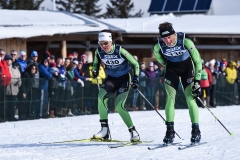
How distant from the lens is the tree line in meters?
62.6

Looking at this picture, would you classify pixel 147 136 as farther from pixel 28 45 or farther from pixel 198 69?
pixel 28 45

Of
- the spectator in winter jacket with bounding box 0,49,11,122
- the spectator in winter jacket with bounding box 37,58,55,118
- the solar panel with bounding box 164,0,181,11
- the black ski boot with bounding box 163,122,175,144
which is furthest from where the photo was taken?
the solar panel with bounding box 164,0,181,11

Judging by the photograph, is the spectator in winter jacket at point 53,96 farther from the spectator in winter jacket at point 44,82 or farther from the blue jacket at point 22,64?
the blue jacket at point 22,64

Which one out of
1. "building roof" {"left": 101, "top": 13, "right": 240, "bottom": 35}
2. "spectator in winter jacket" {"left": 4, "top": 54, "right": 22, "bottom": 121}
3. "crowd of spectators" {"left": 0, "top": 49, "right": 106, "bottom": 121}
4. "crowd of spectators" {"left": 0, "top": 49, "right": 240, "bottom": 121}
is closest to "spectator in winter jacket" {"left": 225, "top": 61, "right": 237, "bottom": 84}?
"crowd of spectators" {"left": 0, "top": 49, "right": 240, "bottom": 121}

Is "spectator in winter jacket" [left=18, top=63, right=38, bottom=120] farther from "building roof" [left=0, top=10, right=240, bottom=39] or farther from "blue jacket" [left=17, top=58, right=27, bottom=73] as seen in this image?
"building roof" [left=0, top=10, right=240, bottom=39]

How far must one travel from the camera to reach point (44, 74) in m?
16.5

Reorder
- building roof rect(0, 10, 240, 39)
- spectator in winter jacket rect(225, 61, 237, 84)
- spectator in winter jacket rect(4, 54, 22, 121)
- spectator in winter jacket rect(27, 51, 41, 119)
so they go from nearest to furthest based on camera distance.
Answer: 1. spectator in winter jacket rect(4, 54, 22, 121)
2. spectator in winter jacket rect(27, 51, 41, 119)
3. building roof rect(0, 10, 240, 39)
4. spectator in winter jacket rect(225, 61, 237, 84)

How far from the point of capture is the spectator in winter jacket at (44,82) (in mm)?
16188

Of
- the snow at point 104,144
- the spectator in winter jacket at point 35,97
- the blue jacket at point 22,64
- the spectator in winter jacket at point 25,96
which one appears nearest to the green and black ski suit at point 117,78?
the snow at point 104,144

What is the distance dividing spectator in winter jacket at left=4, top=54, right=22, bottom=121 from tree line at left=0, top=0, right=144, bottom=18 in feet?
154

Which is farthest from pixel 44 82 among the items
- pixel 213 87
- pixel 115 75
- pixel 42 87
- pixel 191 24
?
pixel 191 24

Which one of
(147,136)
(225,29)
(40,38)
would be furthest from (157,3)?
(147,136)

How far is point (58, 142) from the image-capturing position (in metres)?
10.6

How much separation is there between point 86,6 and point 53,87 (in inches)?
1946
